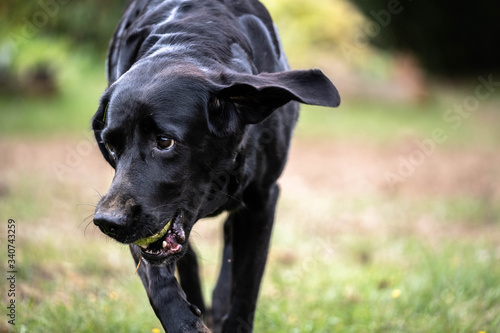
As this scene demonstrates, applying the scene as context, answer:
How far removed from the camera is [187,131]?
232cm

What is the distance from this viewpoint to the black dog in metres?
2.25

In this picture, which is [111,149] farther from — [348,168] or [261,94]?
[348,168]

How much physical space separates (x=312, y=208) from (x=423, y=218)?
48.4 inches

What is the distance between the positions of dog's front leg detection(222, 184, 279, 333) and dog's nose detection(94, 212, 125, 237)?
937mm

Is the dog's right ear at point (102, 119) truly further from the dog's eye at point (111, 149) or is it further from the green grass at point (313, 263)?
the green grass at point (313, 263)

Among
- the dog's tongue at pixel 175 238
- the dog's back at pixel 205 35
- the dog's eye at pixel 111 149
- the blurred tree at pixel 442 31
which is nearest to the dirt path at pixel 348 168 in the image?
the dog's back at pixel 205 35

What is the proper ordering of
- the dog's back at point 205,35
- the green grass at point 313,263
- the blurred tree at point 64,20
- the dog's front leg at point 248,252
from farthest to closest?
1. the blurred tree at point 64,20
2. the green grass at point 313,263
3. the dog's front leg at point 248,252
4. the dog's back at point 205,35

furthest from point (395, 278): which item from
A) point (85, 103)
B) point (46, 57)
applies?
point (85, 103)

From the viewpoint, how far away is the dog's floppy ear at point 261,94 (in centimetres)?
225

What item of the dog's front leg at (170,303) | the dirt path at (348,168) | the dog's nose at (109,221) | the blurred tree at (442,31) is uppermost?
the dog's nose at (109,221)

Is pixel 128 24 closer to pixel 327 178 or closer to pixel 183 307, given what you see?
pixel 183 307

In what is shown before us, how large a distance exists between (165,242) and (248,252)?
728mm

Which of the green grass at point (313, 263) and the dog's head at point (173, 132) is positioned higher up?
the dog's head at point (173, 132)

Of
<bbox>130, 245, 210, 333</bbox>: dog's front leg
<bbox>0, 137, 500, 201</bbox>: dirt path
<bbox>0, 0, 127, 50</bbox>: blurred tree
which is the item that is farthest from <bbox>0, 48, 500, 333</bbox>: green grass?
<bbox>0, 0, 127, 50</bbox>: blurred tree
